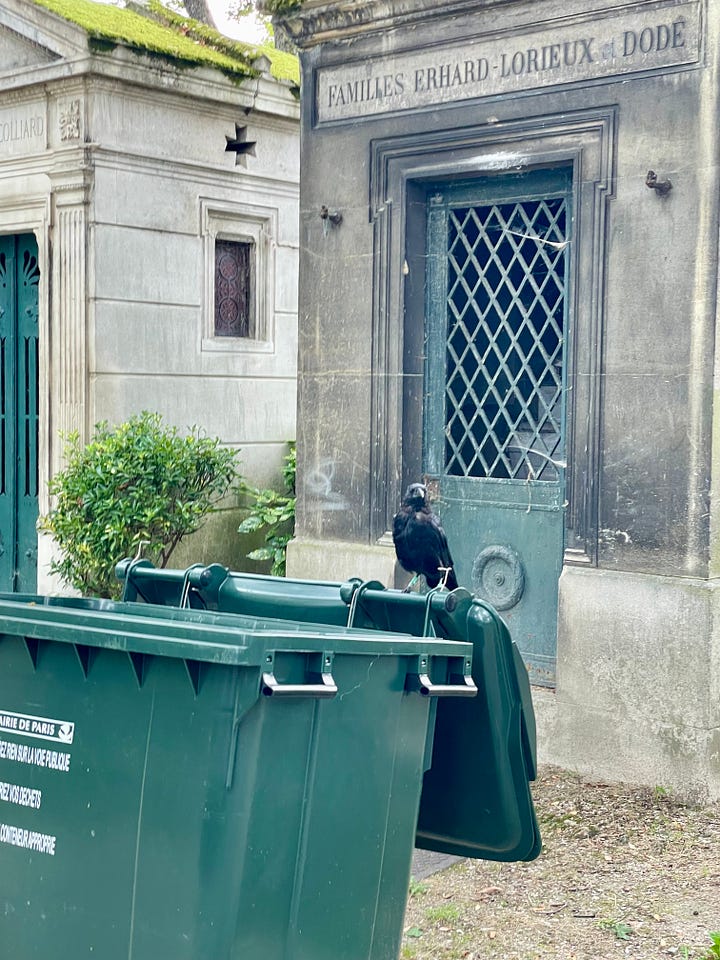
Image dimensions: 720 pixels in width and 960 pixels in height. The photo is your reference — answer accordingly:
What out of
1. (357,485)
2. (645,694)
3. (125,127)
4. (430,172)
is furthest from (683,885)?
(125,127)

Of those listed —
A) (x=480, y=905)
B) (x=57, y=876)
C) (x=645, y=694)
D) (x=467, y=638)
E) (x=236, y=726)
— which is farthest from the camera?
(x=645, y=694)

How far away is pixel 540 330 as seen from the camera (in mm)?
7145

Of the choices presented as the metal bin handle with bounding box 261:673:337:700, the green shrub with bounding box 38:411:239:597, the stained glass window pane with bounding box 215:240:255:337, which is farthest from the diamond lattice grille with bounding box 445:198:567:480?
the metal bin handle with bounding box 261:673:337:700

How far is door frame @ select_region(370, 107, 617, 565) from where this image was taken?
6613 mm

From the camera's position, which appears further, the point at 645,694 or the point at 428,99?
the point at 428,99

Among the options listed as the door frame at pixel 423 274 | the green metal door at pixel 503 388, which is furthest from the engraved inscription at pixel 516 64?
the green metal door at pixel 503 388

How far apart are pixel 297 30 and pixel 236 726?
558 cm

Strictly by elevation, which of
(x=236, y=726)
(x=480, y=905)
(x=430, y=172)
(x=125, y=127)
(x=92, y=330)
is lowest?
(x=480, y=905)

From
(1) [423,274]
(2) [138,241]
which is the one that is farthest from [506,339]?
(2) [138,241]

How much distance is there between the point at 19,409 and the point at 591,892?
6269 mm

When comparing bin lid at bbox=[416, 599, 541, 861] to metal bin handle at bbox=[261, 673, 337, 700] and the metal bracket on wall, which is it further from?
the metal bracket on wall

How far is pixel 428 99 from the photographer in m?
7.24

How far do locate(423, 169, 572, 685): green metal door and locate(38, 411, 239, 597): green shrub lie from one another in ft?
6.37

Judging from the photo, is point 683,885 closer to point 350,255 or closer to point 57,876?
point 57,876
